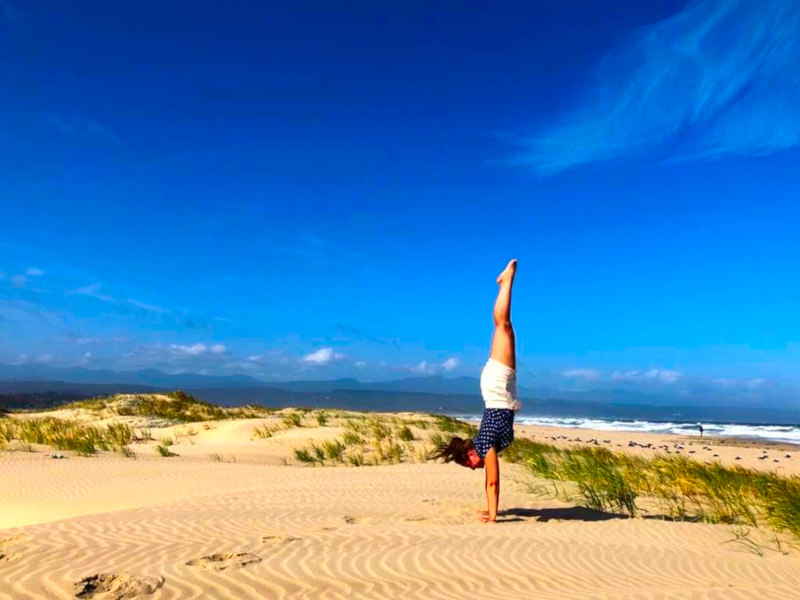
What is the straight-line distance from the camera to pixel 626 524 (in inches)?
259

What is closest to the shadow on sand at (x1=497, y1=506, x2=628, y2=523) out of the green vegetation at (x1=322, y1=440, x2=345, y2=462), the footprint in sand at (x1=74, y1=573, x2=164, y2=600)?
the footprint in sand at (x1=74, y1=573, x2=164, y2=600)

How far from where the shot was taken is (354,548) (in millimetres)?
4949

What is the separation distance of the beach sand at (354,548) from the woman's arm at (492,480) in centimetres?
14

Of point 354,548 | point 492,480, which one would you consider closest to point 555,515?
point 492,480

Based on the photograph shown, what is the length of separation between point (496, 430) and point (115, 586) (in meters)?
3.64

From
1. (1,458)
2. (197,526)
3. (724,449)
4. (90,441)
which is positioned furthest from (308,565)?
(724,449)

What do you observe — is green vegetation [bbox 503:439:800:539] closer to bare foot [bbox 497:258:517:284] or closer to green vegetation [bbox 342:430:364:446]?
bare foot [bbox 497:258:517:284]

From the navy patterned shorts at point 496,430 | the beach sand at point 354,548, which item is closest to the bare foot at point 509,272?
the navy patterned shorts at point 496,430

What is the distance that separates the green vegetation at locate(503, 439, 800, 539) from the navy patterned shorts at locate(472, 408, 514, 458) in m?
2.31

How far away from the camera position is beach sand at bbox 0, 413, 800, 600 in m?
3.96

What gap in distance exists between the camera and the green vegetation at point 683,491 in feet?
23.6

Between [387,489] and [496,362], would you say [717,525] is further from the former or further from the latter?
[387,489]

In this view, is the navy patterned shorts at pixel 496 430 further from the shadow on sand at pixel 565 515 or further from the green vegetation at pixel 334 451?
the green vegetation at pixel 334 451

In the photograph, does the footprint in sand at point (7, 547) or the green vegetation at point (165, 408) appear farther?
the green vegetation at point (165, 408)
